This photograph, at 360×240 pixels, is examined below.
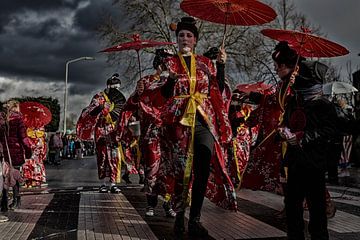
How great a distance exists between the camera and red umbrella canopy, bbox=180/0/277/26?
523cm

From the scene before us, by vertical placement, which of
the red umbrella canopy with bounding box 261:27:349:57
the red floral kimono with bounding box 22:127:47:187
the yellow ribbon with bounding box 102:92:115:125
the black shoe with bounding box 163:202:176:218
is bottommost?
the black shoe with bounding box 163:202:176:218

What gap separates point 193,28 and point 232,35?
23.6m

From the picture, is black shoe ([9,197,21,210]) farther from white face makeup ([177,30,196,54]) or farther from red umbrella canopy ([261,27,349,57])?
red umbrella canopy ([261,27,349,57])

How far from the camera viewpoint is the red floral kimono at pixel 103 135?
9.37 metres

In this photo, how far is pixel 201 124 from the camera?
5422mm

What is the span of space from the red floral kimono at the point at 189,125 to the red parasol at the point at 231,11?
0.50m

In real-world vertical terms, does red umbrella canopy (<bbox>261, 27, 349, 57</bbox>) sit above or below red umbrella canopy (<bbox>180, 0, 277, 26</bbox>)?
below

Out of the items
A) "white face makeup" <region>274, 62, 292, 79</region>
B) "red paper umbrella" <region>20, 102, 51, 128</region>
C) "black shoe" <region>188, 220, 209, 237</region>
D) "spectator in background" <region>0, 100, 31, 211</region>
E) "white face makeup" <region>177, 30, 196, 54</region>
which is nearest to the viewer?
"white face makeup" <region>274, 62, 292, 79</region>

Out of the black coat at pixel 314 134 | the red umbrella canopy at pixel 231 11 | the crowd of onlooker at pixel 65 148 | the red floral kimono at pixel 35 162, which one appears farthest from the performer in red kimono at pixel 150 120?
the red floral kimono at pixel 35 162

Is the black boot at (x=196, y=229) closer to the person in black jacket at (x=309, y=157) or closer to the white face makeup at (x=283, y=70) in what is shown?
the person in black jacket at (x=309, y=157)

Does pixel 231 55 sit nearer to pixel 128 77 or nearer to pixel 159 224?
pixel 128 77

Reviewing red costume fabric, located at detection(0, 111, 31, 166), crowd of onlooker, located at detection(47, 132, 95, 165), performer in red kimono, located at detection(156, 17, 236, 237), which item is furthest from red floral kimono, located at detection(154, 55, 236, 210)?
crowd of onlooker, located at detection(47, 132, 95, 165)

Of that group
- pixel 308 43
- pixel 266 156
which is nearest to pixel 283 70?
pixel 308 43

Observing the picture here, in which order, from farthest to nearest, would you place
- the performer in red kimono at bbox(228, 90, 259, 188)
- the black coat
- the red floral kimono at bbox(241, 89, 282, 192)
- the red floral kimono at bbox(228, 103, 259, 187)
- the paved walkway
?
the red floral kimono at bbox(228, 103, 259, 187), the performer in red kimono at bbox(228, 90, 259, 188), the red floral kimono at bbox(241, 89, 282, 192), the paved walkway, the black coat
